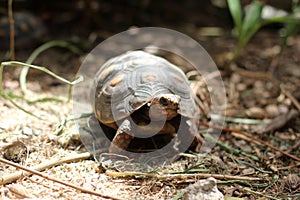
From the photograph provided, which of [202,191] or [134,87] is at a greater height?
[134,87]

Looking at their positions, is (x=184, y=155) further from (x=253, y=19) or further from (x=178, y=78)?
(x=253, y=19)

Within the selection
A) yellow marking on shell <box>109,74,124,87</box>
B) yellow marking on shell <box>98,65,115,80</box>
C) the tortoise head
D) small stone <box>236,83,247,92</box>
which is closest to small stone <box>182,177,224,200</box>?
the tortoise head

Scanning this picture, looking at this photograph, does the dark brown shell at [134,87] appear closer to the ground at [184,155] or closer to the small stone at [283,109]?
the ground at [184,155]

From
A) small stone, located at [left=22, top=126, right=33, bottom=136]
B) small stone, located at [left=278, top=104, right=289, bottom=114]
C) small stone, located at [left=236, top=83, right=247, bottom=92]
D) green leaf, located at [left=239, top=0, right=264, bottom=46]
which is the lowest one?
small stone, located at [left=22, top=126, right=33, bottom=136]

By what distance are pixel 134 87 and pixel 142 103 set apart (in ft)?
0.43

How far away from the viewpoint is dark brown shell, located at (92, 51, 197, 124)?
186 cm

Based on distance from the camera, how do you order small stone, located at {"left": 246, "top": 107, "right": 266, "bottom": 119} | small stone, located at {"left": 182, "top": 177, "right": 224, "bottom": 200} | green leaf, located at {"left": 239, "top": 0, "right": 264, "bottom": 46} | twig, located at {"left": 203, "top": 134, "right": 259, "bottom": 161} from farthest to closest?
green leaf, located at {"left": 239, "top": 0, "right": 264, "bottom": 46}
small stone, located at {"left": 246, "top": 107, "right": 266, "bottom": 119}
twig, located at {"left": 203, "top": 134, "right": 259, "bottom": 161}
small stone, located at {"left": 182, "top": 177, "right": 224, "bottom": 200}

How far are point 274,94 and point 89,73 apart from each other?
141cm

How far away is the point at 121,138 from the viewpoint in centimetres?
186

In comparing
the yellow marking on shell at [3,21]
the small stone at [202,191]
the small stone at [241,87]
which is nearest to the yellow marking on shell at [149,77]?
the small stone at [202,191]

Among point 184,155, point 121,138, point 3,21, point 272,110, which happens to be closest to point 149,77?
point 121,138

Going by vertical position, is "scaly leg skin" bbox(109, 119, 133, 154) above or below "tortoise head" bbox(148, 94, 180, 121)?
below

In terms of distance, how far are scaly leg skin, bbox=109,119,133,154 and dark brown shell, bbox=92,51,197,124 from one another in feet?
0.16

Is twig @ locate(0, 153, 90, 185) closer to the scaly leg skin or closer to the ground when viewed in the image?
the ground
